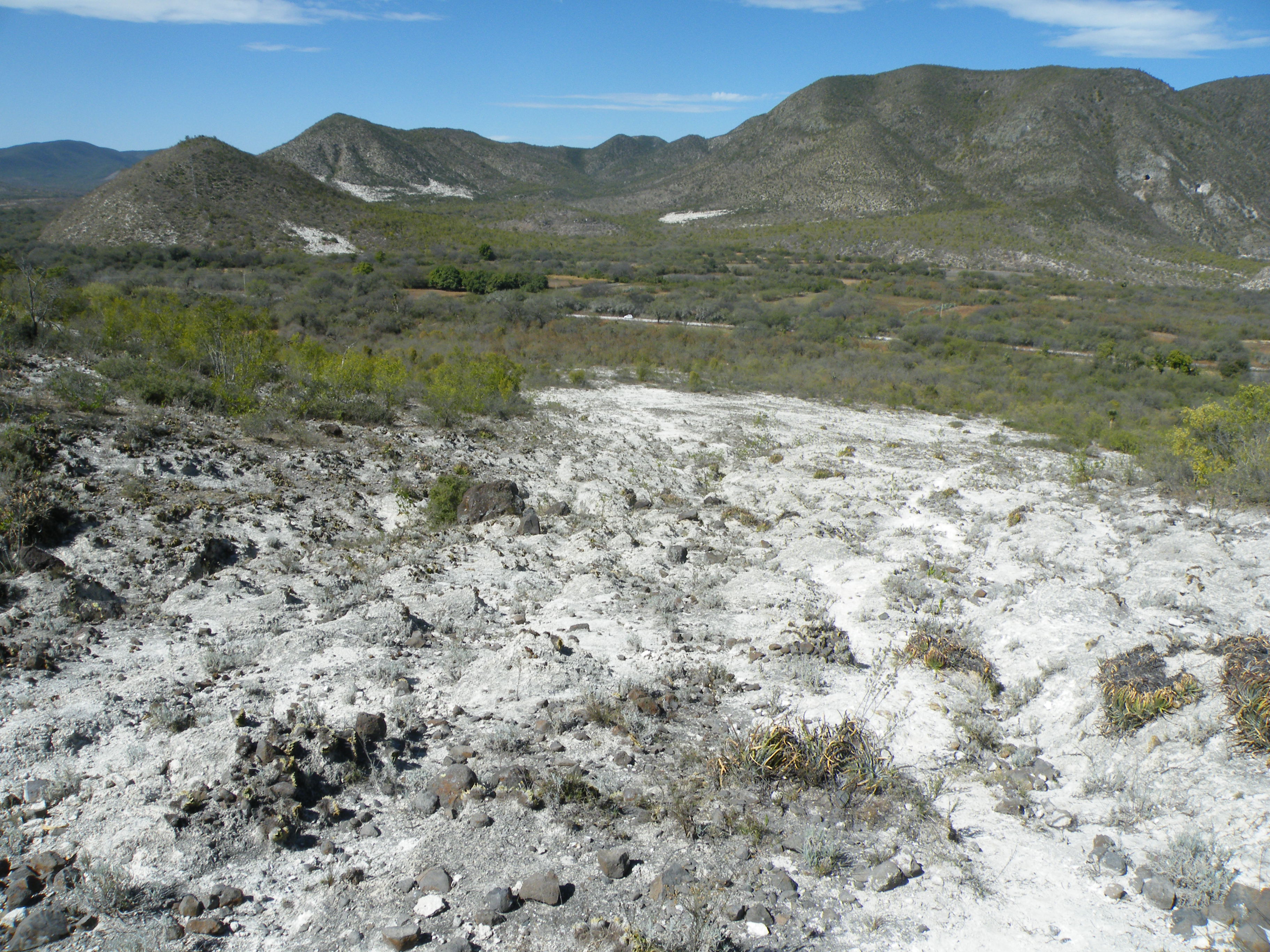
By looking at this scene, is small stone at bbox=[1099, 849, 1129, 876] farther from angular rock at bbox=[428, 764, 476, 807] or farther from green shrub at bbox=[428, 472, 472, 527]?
green shrub at bbox=[428, 472, 472, 527]

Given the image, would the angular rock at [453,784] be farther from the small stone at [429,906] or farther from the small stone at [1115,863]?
the small stone at [1115,863]

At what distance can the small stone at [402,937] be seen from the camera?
2703 mm

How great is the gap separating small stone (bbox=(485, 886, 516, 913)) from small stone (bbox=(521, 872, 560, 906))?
0.16ft

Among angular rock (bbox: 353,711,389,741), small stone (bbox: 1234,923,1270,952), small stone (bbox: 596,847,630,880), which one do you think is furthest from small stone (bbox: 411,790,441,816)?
small stone (bbox: 1234,923,1270,952)

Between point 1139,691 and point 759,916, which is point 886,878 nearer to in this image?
point 759,916

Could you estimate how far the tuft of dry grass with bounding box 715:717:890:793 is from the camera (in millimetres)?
3746

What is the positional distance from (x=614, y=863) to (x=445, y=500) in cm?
454

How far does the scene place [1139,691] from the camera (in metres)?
4.14

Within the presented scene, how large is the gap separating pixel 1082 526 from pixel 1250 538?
4.27 feet

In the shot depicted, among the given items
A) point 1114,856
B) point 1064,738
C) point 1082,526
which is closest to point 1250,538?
point 1082,526

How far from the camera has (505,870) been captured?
312 centimetres

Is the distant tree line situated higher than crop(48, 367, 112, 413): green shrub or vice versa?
the distant tree line

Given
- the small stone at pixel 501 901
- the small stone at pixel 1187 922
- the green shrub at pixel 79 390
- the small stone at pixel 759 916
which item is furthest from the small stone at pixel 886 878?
the green shrub at pixel 79 390

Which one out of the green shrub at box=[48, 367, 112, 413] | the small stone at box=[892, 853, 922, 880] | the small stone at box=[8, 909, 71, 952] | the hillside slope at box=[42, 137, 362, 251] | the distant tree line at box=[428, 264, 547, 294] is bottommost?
the small stone at box=[892, 853, 922, 880]
